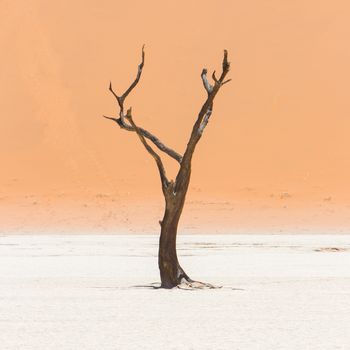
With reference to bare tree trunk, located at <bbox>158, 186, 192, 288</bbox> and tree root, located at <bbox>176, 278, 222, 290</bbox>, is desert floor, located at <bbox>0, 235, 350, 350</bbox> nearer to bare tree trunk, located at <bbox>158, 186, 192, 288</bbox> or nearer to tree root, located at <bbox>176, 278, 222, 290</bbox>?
tree root, located at <bbox>176, 278, 222, 290</bbox>

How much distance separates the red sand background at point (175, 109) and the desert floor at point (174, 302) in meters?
22.1

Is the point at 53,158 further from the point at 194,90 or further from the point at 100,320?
the point at 100,320

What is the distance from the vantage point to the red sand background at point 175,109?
52.0 meters

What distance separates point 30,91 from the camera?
6378cm

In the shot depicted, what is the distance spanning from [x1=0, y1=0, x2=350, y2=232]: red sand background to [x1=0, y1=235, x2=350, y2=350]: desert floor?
72.6 ft

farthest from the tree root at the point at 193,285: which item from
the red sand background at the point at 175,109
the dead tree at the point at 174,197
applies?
the red sand background at the point at 175,109

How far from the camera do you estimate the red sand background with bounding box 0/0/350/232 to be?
52.0m

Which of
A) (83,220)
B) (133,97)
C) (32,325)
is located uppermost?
(133,97)

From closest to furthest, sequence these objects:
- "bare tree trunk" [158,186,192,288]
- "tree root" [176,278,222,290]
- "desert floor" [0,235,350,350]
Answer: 1. "desert floor" [0,235,350,350]
2. "tree root" [176,278,222,290]
3. "bare tree trunk" [158,186,192,288]

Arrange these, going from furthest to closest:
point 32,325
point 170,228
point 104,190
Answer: point 104,190 < point 170,228 < point 32,325

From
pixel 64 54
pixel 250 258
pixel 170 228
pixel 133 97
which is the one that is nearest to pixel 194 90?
pixel 133 97

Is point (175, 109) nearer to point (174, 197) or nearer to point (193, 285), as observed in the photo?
point (174, 197)

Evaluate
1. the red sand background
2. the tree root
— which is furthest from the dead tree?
the red sand background

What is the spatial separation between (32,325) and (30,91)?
51937 millimetres
